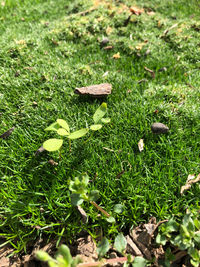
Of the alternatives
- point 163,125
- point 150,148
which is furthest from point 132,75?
point 150,148

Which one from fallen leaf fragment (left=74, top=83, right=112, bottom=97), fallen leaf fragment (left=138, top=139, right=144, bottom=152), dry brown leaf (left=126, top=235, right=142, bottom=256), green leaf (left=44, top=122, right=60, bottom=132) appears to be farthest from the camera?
fallen leaf fragment (left=74, top=83, right=112, bottom=97)

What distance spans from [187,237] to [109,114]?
55.9 inches

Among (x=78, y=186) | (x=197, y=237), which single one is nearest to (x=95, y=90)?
(x=78, y=186)

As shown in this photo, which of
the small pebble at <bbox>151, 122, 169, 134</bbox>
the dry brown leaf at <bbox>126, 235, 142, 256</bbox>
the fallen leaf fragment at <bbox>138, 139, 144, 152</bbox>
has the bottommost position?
the dry brown leaf at <bbox>126, 235, 142, 256</bbox>

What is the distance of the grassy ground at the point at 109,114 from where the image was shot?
161 centimetres

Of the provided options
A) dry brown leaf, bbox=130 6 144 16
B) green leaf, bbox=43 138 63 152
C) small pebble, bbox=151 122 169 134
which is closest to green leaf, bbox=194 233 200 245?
small pebble, bbox=151 122 169 134

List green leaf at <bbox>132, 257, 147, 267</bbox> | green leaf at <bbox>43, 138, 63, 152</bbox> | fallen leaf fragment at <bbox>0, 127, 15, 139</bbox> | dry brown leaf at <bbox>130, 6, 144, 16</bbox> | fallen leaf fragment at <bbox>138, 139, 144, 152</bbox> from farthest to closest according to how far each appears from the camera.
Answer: dry brown leaf at <bbox>130, 6, 144, 16</bbox> < fallen leaf fragment at <bbox>0, 127, 15, 139</bbox> < fallen leaf fragment at <bbox>138, 139, 144, 152</bbox> < green leaf at <bbox>43, 138, 63, 152</bbox> < green leaf at <bbox>132, 257, 147, 267</bbox>

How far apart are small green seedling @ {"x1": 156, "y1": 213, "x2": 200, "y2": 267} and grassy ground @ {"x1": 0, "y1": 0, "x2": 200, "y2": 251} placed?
20 cm

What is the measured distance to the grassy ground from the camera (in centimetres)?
161

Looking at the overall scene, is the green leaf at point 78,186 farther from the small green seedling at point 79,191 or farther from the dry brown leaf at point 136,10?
the dry brown leaf at point 136,10

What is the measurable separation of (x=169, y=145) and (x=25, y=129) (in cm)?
152

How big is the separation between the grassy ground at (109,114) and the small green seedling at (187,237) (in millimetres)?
200

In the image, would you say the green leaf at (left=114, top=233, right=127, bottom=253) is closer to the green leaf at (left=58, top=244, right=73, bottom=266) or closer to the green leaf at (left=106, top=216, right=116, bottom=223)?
the green leaf at (left=106, top=216, right=116, bottom=223)

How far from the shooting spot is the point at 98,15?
4.26m
